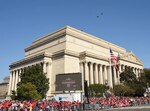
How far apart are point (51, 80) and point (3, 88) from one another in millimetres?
67088

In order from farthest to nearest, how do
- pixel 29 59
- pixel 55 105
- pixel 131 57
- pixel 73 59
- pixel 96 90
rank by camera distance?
pixel 131 57
pixel 29 59
pixel 73 59
pixel 96 90
pixel 55 105

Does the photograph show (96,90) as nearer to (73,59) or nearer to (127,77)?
(73,59)

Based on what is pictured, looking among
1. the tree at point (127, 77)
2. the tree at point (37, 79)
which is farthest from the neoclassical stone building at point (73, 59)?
the tree at point (37, 79)

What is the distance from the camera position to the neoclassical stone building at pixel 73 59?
74.2 meters

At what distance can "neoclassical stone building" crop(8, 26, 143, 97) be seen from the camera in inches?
2923

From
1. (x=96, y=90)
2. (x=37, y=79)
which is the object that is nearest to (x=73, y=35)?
(x=96, y=90)

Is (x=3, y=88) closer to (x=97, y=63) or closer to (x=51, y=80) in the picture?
(x=51, y=80)

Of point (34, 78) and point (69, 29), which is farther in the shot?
point (69, 29)

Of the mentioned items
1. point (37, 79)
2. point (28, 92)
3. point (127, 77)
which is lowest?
point (28, 92)

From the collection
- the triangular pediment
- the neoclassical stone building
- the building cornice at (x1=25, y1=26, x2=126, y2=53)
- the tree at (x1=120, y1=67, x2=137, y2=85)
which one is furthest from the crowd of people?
the triangular pediment

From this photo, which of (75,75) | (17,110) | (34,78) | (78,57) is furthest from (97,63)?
(17,110)

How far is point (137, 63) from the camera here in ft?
323

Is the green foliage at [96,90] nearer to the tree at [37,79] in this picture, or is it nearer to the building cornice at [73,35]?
the tree at [37,79]

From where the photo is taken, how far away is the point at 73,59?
75688mm
